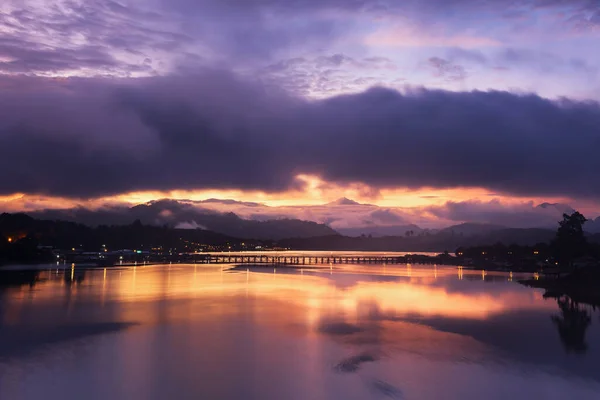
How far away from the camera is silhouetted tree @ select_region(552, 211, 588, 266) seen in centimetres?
7025

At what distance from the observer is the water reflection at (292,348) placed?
14703mm

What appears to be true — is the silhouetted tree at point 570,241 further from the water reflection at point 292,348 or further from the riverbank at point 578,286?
the water reflection at point 292,348

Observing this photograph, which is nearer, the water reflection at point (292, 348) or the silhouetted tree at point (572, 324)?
the water reflection at point (292, 348)

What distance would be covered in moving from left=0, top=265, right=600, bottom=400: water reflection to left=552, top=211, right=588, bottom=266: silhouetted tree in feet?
130

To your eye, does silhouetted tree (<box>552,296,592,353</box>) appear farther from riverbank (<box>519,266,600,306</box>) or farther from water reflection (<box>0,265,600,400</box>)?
riverbank (<box>519,266,600,306</box>)

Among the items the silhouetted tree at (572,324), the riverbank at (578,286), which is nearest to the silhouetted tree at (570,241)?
the riverbank at (578,286)

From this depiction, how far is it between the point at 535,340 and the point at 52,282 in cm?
4278

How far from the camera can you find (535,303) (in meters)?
35.9

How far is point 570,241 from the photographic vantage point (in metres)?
70.2

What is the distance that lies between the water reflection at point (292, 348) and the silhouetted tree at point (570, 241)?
39.5 m

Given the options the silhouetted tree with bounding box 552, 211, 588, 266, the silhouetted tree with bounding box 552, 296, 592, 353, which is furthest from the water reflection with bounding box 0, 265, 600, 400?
the silhouetted tree with bounding box 552, 211, 588, 266

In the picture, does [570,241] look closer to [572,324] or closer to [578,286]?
[578,286]

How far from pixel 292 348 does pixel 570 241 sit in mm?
63739

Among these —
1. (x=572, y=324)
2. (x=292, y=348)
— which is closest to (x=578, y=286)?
(x=572, y=324)
